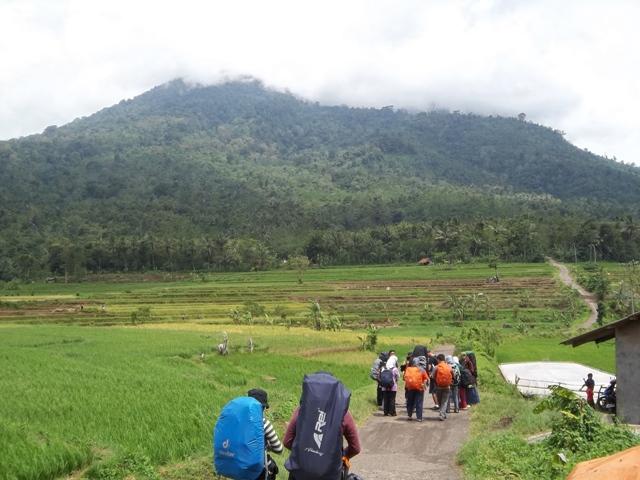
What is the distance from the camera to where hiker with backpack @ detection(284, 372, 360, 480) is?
525 centimetres

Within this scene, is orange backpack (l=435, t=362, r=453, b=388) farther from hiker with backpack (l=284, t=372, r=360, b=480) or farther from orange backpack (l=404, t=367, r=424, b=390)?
hiker with backpack (l=284, t=372, r=360, b=480)

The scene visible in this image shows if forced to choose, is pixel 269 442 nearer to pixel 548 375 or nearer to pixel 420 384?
pixel 420 384

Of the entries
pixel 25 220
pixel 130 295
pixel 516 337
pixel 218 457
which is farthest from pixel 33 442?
pixel 25 220

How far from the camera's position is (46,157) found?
608 ft

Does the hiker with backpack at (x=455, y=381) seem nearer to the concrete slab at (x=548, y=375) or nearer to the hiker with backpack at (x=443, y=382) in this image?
the hiker with backpack at (x=443, y=382)

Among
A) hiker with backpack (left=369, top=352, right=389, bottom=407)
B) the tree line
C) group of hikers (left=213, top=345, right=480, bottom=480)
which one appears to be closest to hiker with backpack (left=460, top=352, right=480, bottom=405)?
hiker with backpack (left=369, top=352, right=389, bottom=407)

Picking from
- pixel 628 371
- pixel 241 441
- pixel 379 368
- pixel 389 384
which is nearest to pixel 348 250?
pixel 379 368

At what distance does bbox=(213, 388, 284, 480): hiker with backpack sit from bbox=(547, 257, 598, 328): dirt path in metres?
46.7

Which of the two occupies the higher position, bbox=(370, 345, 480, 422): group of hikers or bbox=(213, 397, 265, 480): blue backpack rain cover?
bbox=(213, 397, 265, 480): blue backpack rain cover

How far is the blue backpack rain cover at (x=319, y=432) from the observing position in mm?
5250

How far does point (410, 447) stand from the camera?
36.2 feet

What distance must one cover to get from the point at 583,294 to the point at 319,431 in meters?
66.3

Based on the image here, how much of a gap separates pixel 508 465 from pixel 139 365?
550 inches

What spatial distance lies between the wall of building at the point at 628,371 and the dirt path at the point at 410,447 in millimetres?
3663
